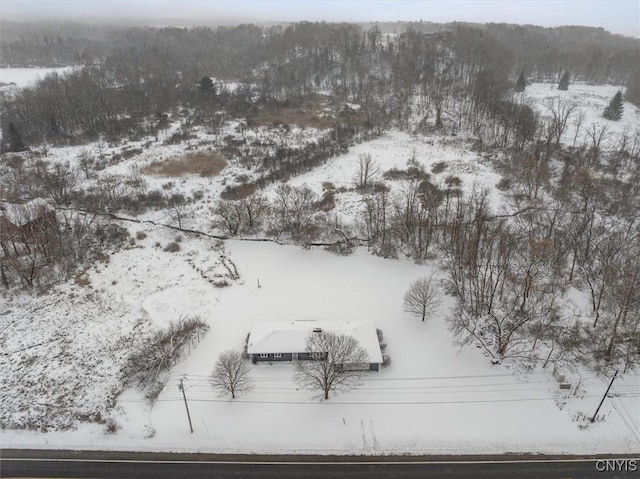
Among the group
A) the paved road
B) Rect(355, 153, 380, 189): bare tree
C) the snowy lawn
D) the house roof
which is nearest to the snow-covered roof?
the snowy lawn

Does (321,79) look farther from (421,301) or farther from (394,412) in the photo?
(394,412)

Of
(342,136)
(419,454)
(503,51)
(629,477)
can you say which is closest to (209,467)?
(419,454)

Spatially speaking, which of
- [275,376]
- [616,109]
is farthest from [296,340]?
[616,109]

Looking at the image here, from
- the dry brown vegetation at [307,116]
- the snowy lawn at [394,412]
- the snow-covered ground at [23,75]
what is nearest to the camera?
the snowy lawn at [394,412]

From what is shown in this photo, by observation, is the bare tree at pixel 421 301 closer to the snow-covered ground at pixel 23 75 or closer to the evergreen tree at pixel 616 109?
the evergreen tree at pixel 616 109

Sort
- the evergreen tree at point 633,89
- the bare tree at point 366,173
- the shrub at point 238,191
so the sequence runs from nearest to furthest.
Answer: the shrub at point 238,191
the bare tree at point 366,173
the evergreen tree at point 633,89

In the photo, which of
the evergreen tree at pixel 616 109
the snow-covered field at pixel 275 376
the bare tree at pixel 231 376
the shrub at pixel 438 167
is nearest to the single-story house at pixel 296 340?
the snow-covered field at pixel 275 376
